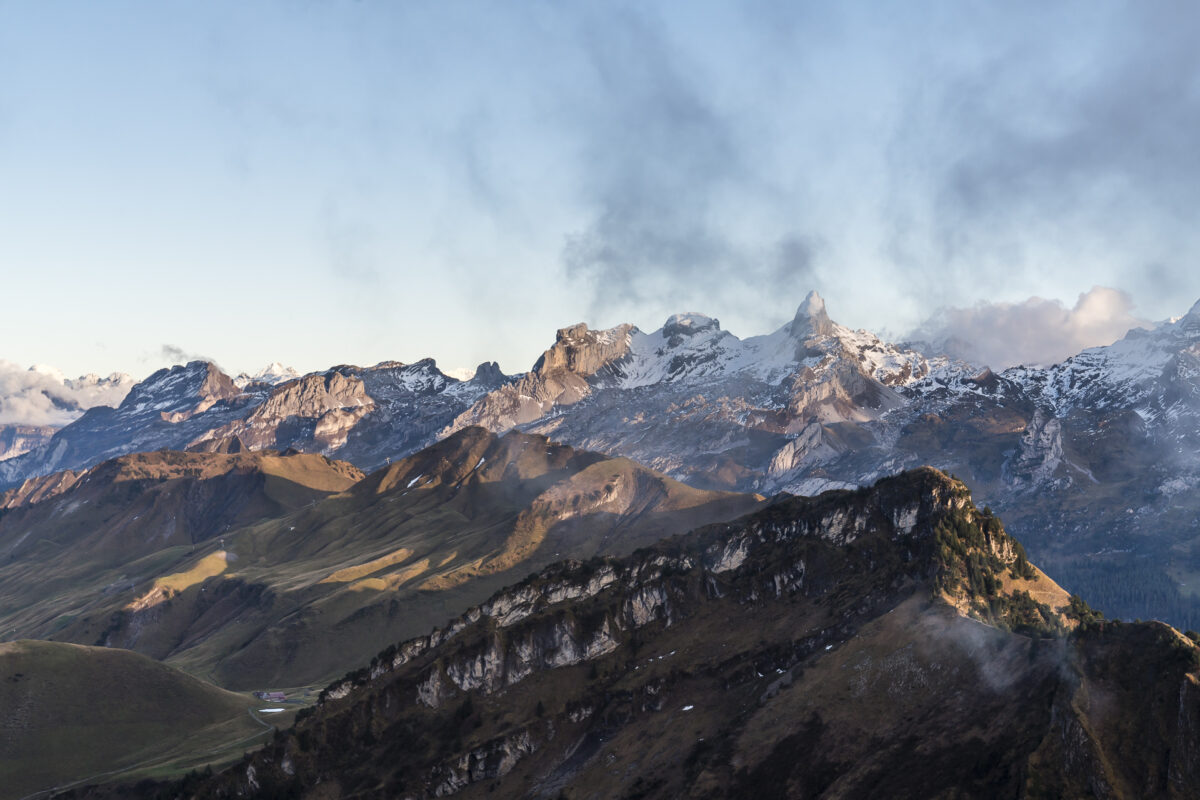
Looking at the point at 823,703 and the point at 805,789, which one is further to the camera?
the point at 823,703

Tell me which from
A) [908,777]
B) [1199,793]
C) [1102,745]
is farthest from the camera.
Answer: [908,777]

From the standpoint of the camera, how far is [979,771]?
499 ft

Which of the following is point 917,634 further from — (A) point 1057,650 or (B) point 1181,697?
(B) point 1181,697

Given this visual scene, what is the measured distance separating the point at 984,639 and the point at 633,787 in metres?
68.0

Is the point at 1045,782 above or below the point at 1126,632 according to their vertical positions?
below

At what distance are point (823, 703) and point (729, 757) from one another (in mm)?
19121

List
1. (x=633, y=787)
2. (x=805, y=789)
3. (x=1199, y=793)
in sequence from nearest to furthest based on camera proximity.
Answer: (x=1199, y=793), (x=805, y=789), (x=633, y=787)

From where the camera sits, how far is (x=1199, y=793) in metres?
135

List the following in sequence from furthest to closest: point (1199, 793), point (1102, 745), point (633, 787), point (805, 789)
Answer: point (633, 787)
point (805, 789)
point (1102, 745)
point (1199, 793)

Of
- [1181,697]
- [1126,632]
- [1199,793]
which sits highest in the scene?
[1126,632]

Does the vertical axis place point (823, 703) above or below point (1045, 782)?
above

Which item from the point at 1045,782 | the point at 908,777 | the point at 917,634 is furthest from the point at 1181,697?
the point at 917,634

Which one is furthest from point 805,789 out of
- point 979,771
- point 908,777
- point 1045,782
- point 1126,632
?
point 1126,632

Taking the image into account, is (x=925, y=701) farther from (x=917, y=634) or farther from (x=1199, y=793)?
(x=1199, y=793)
